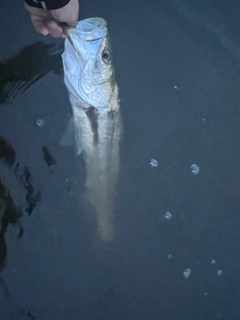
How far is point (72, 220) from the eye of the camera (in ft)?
5.95

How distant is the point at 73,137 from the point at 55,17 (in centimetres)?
54

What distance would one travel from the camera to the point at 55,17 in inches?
47.8

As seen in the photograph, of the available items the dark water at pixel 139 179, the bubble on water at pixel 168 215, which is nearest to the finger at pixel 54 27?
the dark water at pixel 139 179

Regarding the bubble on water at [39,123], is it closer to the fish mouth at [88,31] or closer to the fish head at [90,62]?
the fish head at [90,62]

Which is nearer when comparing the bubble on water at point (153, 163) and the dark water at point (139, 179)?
the dark water at point (139, 179)

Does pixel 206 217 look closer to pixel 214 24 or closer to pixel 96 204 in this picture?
pixel 96 204

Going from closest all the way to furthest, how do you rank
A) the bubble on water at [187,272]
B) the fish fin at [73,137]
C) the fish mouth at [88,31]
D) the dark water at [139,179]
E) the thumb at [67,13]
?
the thumb at [67,13] < the fish mouth at [88,31] < the fish fin at [73,137] < the dark water at [139,179] < the bubble on water at [187,272]

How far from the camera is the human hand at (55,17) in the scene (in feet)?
3.91

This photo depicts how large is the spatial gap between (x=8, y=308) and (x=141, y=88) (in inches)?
40.0

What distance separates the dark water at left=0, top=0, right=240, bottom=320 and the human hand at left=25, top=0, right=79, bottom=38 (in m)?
0.64

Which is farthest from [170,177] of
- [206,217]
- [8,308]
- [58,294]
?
[8,308]

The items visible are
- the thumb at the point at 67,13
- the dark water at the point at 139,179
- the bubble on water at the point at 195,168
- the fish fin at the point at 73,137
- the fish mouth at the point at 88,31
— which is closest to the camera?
the thumb at the point at 67,13

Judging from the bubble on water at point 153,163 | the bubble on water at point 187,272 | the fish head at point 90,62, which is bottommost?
the bubble on water at point 187,272

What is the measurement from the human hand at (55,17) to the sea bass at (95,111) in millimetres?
73
